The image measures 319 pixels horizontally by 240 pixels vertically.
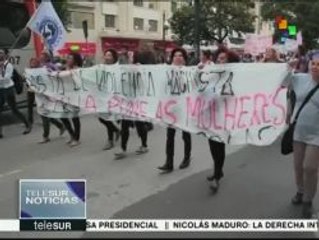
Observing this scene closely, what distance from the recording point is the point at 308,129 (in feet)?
21.1

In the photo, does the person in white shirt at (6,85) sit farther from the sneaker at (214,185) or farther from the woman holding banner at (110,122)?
the sneaker at (214,185)

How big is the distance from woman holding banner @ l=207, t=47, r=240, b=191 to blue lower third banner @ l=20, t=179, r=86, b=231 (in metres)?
2.50

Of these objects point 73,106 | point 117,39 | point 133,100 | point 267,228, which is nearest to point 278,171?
point 133,100

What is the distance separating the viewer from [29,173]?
9.02 m

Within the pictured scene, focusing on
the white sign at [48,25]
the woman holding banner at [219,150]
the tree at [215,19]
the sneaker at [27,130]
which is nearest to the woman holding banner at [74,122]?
the sneaker at [27,130]

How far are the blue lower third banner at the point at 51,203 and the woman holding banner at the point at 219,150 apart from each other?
2504 mm

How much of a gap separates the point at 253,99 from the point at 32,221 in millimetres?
3084

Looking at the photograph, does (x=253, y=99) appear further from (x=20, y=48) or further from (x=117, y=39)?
(x=117, y=39)

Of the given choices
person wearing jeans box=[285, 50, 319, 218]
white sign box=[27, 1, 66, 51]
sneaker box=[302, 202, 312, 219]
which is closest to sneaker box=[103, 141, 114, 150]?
white sign box=[27, 1, 66, 51]

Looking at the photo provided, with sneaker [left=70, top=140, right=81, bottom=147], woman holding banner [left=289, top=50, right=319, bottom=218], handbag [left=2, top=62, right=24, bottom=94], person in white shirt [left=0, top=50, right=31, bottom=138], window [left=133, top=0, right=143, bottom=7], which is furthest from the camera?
window [left=133, top=0, right=143, bottom=7]

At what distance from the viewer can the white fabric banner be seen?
24.3ft

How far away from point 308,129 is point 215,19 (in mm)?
41208

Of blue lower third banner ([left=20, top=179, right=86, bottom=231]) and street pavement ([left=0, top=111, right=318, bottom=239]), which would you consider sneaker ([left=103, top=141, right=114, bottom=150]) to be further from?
blue lower third banner ([left=20, top=179, right=86, bottom=231])

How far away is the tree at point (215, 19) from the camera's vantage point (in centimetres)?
4506
